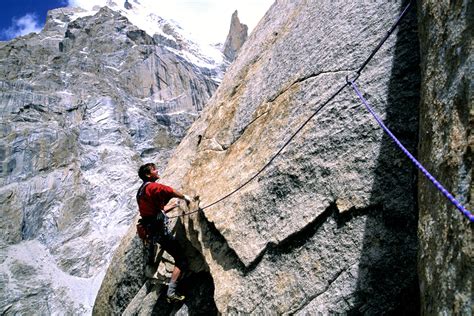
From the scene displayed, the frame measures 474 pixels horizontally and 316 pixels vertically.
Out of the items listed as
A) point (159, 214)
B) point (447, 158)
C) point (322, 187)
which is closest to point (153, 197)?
point (159, 214)

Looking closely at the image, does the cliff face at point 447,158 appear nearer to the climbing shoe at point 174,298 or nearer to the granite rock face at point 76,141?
the climbing shoe at point 174,298

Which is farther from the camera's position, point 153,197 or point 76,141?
point 76,141

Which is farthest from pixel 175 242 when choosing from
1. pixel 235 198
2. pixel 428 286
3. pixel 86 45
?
pixel 86 45

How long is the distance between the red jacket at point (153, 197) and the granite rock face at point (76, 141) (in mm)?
88088

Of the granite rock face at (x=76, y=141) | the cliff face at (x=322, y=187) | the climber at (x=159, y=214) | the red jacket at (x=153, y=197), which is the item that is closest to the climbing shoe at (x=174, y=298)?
the climber at (x=159, y=214)

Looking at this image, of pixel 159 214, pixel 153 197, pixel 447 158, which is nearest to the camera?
pixel 447 158

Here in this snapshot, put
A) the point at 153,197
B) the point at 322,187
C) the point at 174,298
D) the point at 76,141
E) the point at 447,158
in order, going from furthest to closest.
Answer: the point at 76,141 < the point at 174,298 < the point at 153,197 < the point at 322,187 < the point at 447,158

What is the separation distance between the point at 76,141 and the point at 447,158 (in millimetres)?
128293

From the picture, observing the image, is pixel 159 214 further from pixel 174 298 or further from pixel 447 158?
pixel 447 158

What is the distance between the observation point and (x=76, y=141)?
11938 cm

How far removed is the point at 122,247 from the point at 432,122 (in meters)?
9.19

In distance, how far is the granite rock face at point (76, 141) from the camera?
92.2m

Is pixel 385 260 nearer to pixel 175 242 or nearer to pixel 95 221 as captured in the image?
pixel 175 242

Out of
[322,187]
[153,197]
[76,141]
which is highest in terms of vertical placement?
[76,141]
